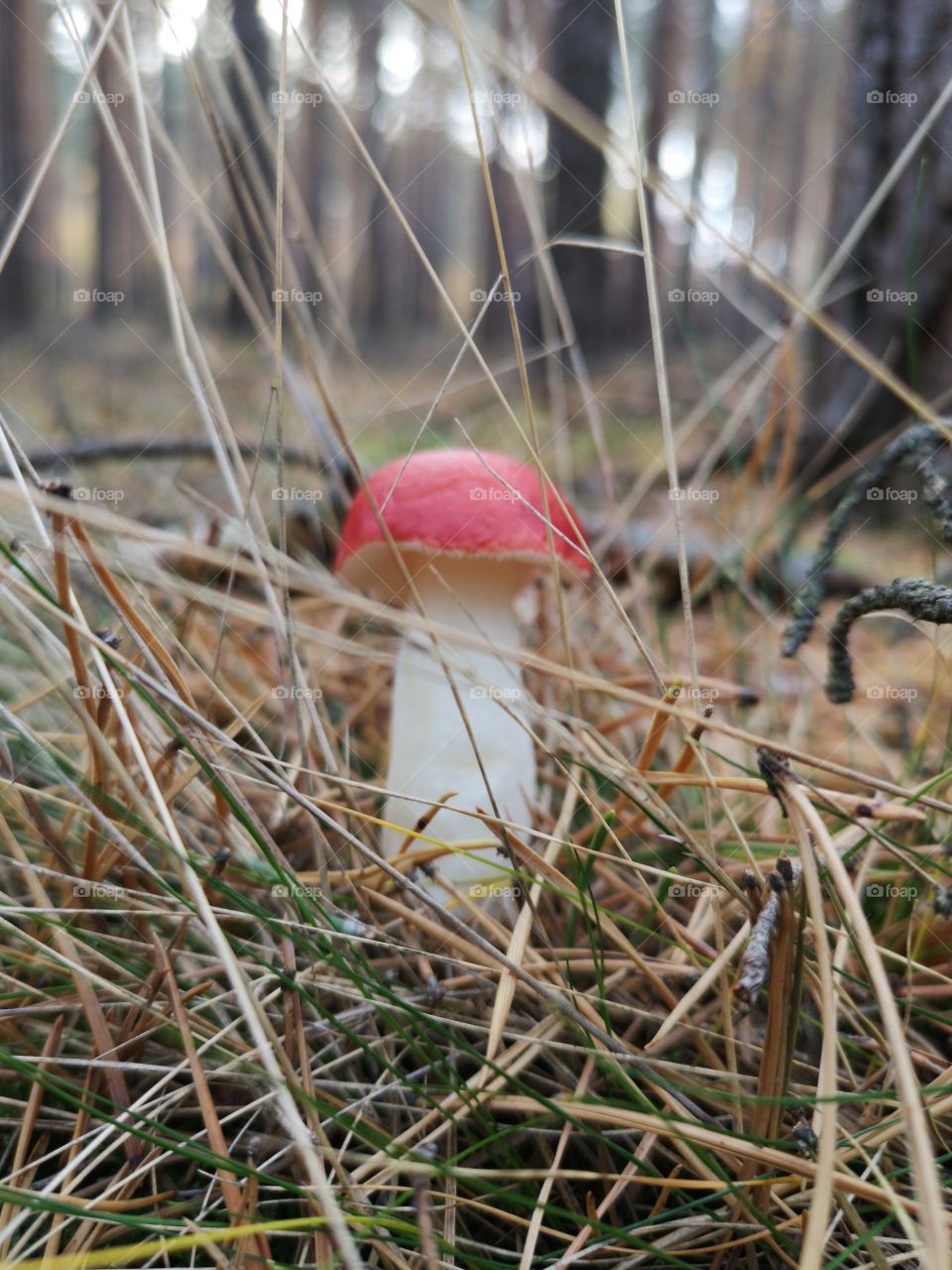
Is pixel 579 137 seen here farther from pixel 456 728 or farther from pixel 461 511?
pixel 456 728

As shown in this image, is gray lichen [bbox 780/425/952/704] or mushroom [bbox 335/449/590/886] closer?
gray lichen [bbox 780/425/952/704]

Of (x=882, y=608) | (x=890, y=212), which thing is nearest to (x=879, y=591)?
(x=882, y=608)

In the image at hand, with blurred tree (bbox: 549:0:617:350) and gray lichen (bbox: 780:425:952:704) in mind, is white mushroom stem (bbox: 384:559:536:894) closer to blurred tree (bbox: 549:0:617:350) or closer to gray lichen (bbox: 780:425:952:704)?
gray lichen (bbox: 780:425:952:704)

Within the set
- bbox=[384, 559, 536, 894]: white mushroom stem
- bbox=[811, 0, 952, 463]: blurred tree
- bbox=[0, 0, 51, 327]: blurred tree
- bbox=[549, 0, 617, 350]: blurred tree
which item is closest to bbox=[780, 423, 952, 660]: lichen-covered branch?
bbox=[384, 559, 536, 894]: white mushroom stem

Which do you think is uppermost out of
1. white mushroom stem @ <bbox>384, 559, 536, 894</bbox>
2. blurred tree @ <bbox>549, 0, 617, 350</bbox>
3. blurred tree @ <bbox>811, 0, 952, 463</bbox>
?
blurred tree @ <bbox>549, 0, 617, 350</bbox>

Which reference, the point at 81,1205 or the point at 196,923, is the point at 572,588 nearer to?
the point at 196,923

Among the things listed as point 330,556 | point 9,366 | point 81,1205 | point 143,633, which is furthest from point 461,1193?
point 9,366
